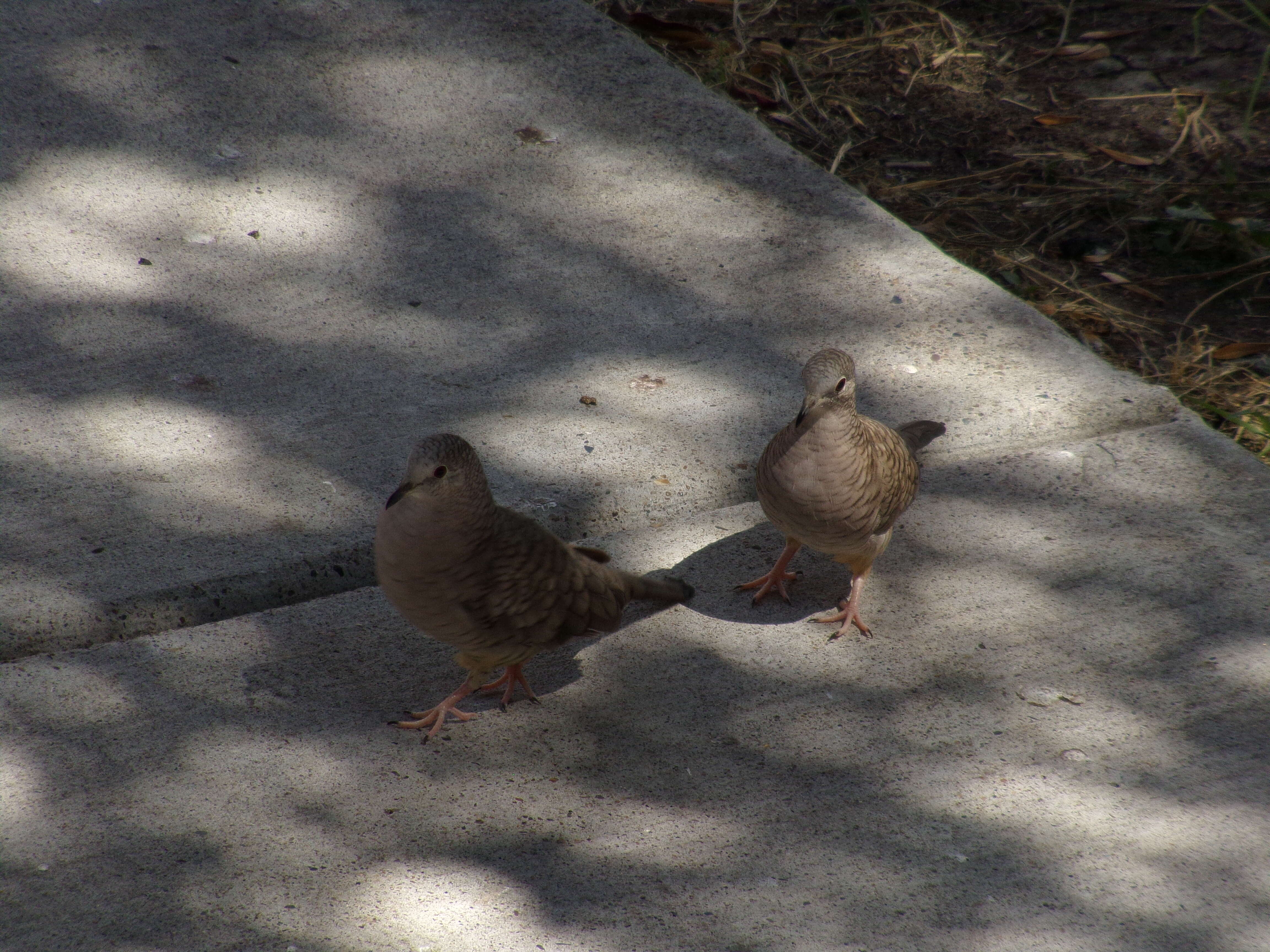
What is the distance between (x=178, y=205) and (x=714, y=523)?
264cm

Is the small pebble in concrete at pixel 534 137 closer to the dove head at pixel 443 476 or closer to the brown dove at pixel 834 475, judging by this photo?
the brown dove at pixel 834 475

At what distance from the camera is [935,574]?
139 inches

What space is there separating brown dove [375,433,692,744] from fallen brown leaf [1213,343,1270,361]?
2792mm

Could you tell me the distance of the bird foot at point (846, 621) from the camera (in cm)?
336

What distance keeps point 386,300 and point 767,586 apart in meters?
1.93

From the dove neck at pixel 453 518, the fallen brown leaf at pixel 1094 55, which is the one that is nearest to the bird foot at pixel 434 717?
the dove neck at pixel 453 518

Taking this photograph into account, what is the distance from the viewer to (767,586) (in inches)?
138

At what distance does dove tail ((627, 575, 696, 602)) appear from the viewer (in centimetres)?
315

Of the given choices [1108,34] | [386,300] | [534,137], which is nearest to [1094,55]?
[1108,34]

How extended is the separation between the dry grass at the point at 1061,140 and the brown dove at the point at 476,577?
2.63 m

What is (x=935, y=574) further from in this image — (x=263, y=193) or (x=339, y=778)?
(x=263, y=193)

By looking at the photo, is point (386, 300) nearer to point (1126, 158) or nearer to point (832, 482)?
point (832, 482)

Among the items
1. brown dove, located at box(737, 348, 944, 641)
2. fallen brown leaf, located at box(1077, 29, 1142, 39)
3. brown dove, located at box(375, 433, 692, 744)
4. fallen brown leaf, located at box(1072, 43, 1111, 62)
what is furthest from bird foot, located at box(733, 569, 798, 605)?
fallen brown leaf, located at box(1077, 29, 1142, 39)

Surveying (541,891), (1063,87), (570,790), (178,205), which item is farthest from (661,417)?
(1063,87)
